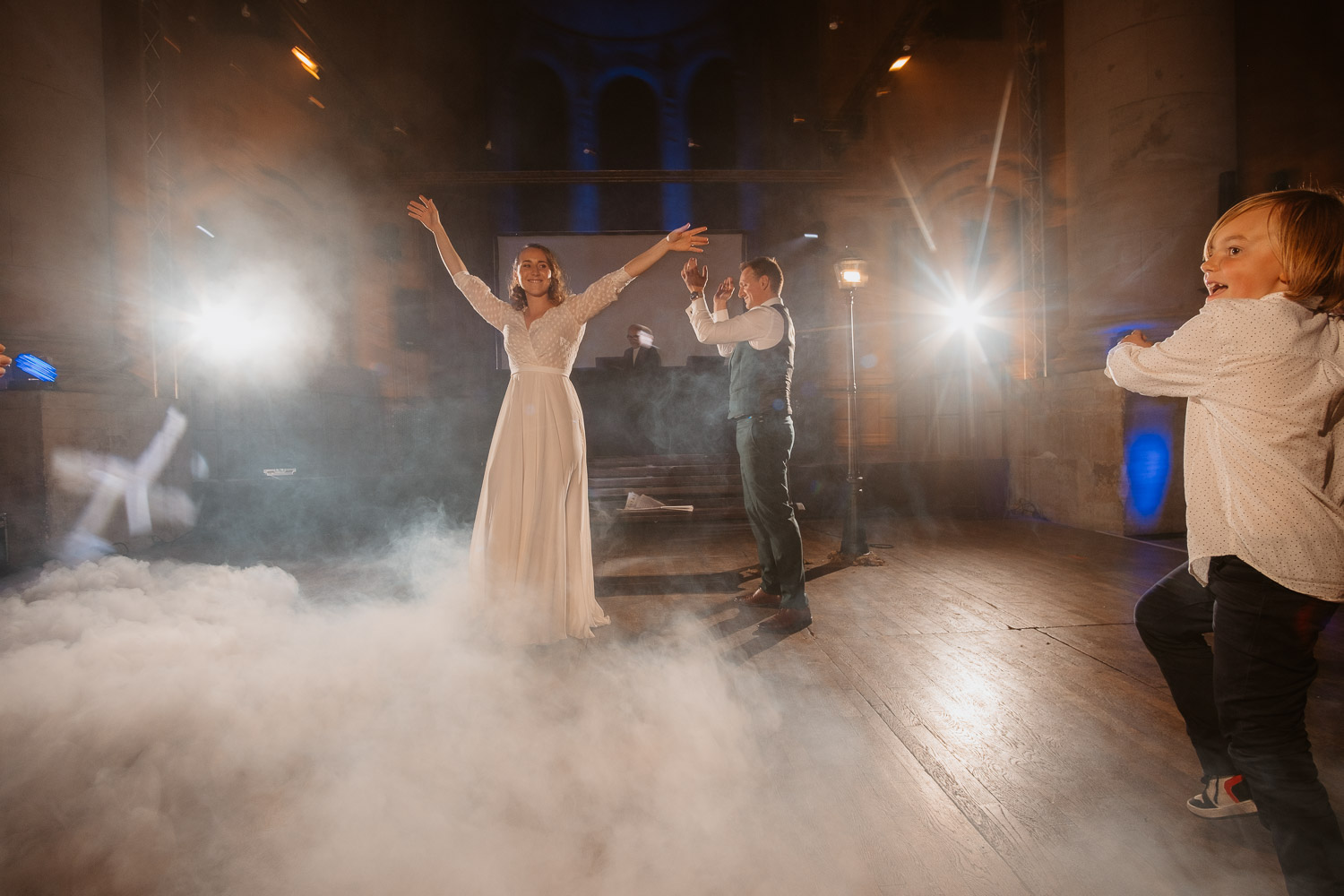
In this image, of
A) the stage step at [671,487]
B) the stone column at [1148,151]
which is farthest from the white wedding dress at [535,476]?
the stone column at [1148,151]

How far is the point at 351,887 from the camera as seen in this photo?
47.3 inches

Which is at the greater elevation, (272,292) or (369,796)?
(272,292)

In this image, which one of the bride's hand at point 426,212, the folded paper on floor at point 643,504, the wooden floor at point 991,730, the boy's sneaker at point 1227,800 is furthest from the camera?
the folded paper on floor at point 643,504

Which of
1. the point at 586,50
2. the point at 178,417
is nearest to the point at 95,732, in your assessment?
the point at 178,417

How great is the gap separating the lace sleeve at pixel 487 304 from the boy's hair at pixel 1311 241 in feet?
7.53

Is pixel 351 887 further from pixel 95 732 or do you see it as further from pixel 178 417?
pixel 178 417

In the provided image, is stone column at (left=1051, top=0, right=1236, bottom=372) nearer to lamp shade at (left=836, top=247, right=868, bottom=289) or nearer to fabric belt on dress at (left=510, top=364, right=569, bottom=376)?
lamp shade at (left=836, top=247, right=868, bottom=289)

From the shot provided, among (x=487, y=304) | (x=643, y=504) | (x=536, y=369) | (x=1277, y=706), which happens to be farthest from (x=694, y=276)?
(x=643, y=504)

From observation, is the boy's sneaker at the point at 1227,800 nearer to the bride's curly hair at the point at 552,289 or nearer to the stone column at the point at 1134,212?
the bride's curly hair at the point at 552,289

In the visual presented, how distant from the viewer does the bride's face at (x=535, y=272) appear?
2.65 m

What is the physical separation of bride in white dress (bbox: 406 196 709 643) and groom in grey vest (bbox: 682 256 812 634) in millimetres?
425

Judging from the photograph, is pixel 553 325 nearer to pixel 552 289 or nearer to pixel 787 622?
pixel 552 289

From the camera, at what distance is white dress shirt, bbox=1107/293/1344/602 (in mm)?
1069

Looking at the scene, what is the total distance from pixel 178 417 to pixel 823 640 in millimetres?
5972
